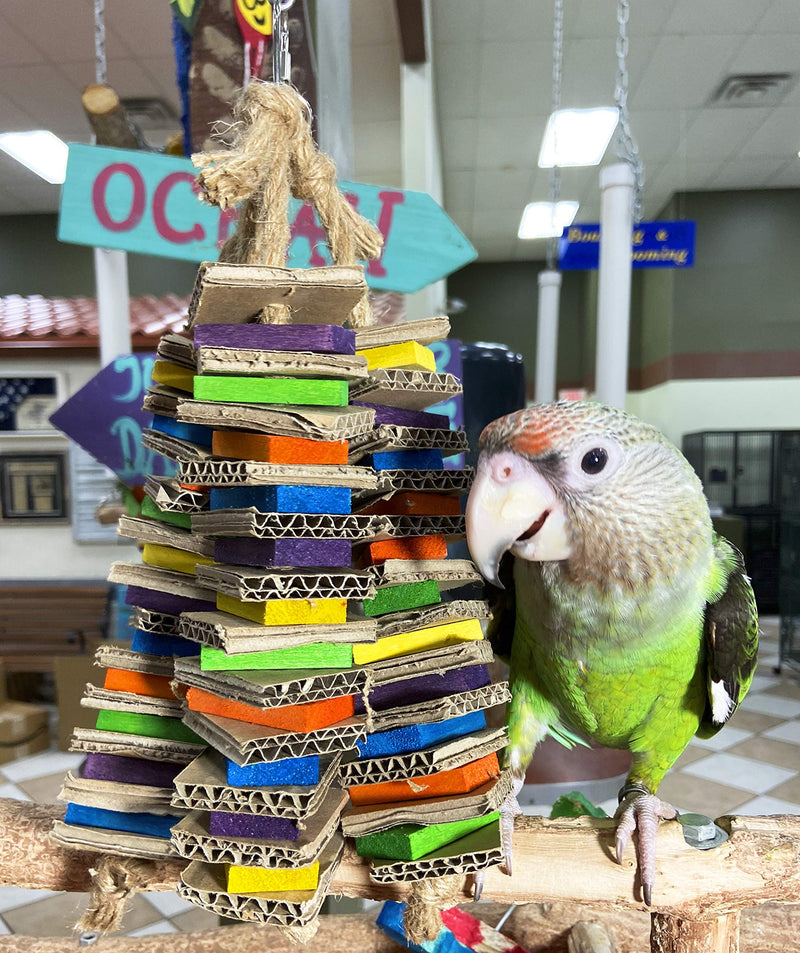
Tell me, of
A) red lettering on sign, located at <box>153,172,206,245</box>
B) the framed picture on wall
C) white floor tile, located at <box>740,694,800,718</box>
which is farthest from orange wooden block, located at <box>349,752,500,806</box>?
the framed picture on wall

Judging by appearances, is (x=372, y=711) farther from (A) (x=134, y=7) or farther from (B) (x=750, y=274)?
(B) (x=750, y=274)

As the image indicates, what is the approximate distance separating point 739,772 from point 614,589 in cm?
290

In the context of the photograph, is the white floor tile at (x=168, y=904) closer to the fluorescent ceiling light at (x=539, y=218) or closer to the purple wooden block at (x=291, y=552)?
the purple wooden block at (x=291, y=552)

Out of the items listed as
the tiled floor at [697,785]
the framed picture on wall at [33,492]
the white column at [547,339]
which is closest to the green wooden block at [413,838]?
the white column at [547,339]

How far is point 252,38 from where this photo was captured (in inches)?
43.1

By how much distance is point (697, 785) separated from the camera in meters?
2.90

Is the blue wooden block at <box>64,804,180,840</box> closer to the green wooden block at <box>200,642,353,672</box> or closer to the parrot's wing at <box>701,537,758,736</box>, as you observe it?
the green wooden block at <box>200,642,353,672</box>

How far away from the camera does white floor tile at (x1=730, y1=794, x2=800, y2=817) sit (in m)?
2.64

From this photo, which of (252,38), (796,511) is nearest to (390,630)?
(252,38)

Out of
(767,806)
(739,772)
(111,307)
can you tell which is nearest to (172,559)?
(111,307)

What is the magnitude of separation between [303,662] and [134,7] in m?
3.82

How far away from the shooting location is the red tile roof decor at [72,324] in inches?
160

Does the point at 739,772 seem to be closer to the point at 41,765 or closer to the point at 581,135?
the point at 41,765

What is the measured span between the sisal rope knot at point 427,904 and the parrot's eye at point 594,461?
40 cm
